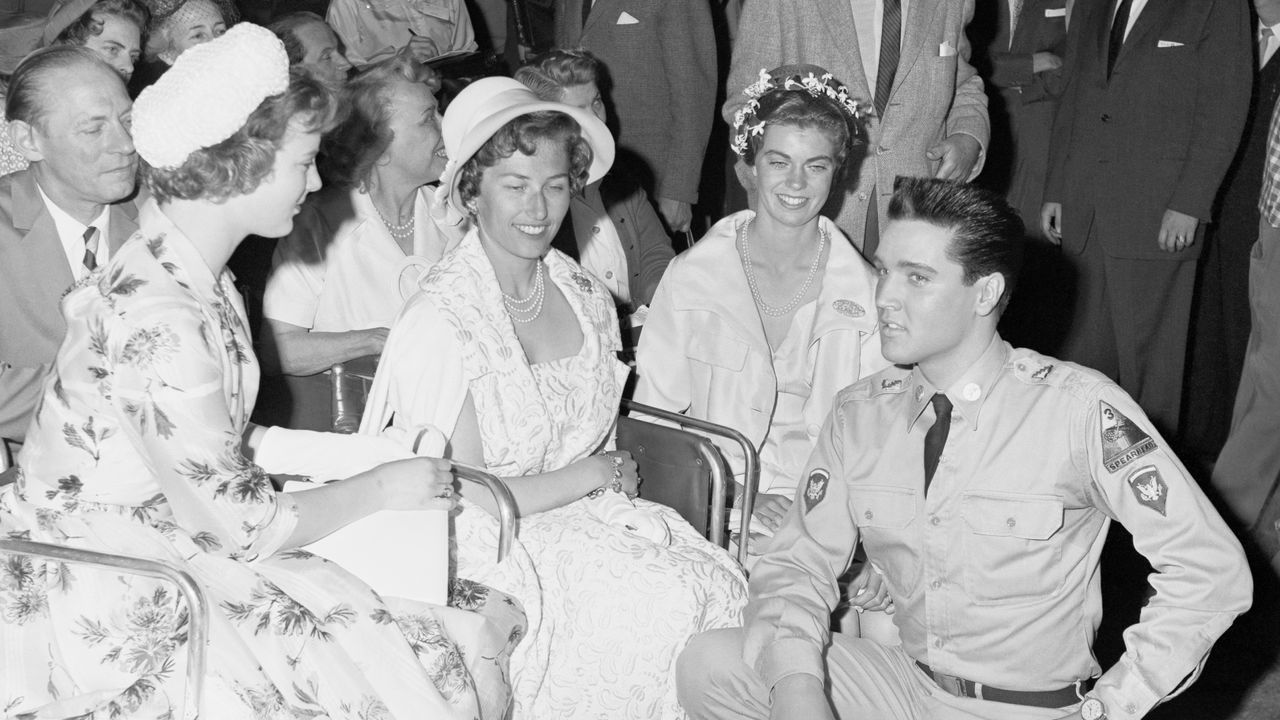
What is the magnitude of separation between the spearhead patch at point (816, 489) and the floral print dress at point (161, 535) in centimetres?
81

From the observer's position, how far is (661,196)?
4.74 m

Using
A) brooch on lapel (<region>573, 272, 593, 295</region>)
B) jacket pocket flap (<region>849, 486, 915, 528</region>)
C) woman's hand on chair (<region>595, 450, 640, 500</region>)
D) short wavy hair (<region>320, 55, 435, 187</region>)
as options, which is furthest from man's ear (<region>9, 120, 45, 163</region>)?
jacket pocket flap (<region>849, 486, 915, 528</region>)

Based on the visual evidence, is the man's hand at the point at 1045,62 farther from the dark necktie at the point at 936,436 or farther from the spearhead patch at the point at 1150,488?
the spearhead patch at the point at 1150,488

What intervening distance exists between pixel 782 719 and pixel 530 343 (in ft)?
3.53

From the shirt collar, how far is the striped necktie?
1899 millimetres

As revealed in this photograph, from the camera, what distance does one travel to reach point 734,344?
3.31 meters

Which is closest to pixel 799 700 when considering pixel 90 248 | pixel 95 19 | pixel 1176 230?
pixel 90 248

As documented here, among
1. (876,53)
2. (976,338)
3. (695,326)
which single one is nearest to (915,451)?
(976,338)

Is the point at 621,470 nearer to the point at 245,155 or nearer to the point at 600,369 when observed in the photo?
the point at 600,369

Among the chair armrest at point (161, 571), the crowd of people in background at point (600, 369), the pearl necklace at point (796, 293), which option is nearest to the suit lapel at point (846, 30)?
the crowd of people in background at point (600, 369)

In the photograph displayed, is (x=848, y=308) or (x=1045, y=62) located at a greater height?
(x=1045, y=62)

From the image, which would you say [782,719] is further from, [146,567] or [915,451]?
[146,567]

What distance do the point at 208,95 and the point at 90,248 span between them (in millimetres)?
1129

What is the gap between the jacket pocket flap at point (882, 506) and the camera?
2459 millimetres
